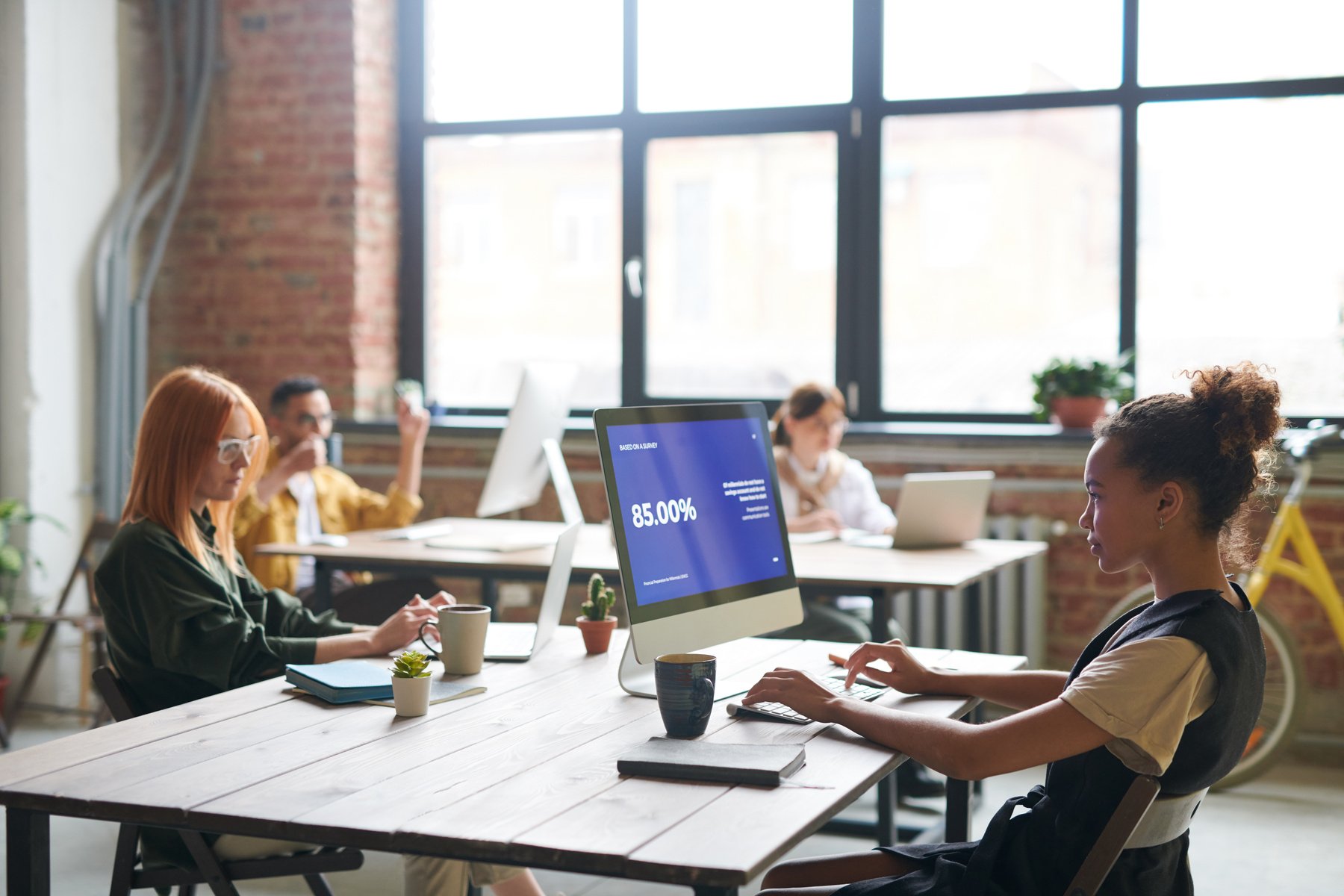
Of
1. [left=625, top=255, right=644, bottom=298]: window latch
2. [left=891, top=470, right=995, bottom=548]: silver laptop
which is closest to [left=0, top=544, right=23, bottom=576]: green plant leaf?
[left=625, top=255, right=644, bottom=298]: window latch

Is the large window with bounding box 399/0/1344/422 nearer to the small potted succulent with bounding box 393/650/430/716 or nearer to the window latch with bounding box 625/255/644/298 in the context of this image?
the window latch with bounding box 625/255/644/298

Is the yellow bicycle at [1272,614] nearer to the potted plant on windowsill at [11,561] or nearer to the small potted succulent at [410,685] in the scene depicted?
the small potted succulent at [410,685]

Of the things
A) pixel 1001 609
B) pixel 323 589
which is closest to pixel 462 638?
pixel 323 589

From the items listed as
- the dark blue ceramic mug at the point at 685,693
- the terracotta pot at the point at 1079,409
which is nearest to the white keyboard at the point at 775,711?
the dark blue ceramic mug at the point at 685,693

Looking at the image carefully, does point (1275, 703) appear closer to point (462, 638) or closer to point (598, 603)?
point (598, 603)

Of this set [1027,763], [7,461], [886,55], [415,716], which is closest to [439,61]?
[886,55]

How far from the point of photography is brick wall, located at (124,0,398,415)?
542cm

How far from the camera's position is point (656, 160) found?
5379mm

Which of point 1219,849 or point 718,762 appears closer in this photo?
point 718,762

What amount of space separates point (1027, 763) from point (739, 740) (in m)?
0.38

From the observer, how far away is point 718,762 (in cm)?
161

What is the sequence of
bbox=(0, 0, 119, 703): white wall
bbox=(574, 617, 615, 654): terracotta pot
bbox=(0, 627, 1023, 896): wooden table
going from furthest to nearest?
bbox=(0, 0, 119, 703): white wall
bbox=(574, 617, 615, 654): terracotta pot
bbox=(0, 627, 1023, 896): wooden table

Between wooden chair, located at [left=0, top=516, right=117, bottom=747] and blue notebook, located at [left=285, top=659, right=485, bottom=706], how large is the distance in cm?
275

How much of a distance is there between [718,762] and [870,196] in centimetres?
381
